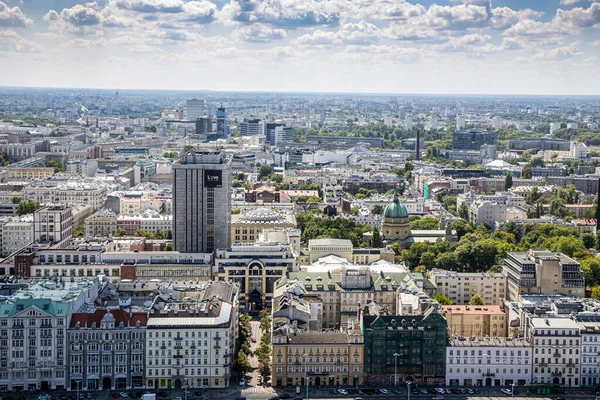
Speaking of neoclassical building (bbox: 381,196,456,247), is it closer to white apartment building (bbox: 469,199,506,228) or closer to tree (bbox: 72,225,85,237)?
white apartment building (bbox: 469,199,506,228)

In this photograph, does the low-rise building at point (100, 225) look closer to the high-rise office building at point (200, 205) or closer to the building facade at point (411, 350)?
the high-rise office building at point (200, 205)

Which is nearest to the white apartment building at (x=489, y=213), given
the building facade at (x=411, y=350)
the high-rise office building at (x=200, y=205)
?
the high-rise office building at (x=200, y=205)

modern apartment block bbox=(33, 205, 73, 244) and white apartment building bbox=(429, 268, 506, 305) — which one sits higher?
modern apartment block bbox=(33, 205, 73, 244)

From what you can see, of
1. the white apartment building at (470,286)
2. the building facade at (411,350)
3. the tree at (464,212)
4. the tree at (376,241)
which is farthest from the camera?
the tree at (464,212)

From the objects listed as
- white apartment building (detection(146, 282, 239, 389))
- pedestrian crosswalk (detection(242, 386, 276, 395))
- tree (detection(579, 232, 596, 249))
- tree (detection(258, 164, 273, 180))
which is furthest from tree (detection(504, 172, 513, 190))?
pedestrian crosswalk (detection(242, 386, 276, 395))

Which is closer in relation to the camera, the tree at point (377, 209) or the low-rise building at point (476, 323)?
the low-rise building at point (476, 323)

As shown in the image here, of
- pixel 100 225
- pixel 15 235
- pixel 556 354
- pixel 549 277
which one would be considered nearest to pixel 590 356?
pixel 556 354

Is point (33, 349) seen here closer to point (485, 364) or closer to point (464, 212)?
point (485, 364)
